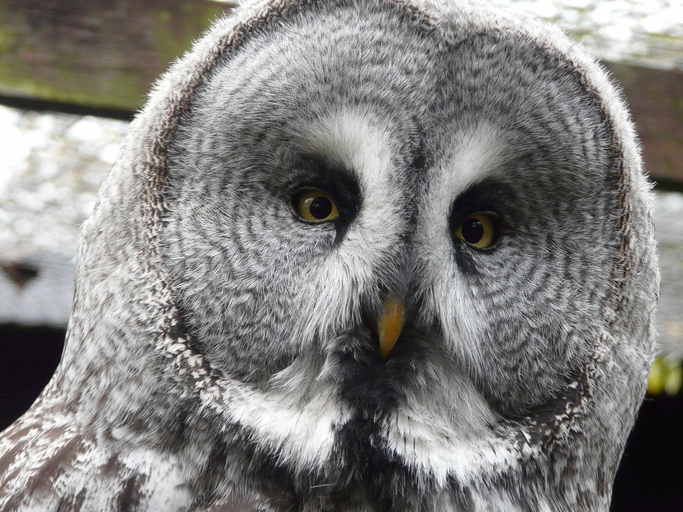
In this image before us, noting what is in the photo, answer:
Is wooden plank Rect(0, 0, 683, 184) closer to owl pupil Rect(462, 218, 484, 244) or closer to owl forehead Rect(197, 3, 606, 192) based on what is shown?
owl forehead Rect(197, 3, 606, 192)

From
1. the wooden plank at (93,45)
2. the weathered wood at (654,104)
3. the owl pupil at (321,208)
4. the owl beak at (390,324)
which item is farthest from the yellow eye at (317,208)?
the weathered wood at (654,104)

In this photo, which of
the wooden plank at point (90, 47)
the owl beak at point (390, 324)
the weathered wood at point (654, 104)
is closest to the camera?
the owl beak at point (390, 324)

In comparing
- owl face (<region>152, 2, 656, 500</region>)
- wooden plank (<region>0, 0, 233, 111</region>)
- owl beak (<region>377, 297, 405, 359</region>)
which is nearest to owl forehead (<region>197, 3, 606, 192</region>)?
owl face (<region>152, 2, 656, 500</region>)

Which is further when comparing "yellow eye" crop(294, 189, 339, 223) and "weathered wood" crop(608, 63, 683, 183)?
"weathered wood" crop(608, 63, 683, 183)

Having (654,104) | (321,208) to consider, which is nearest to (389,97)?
(321,208)

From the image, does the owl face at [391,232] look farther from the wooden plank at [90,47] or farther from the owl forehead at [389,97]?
the wooden plank at [90,47]

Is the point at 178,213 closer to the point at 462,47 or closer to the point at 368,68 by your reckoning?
the point at 368,68

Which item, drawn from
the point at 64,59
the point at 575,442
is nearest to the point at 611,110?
the point at 575,442
